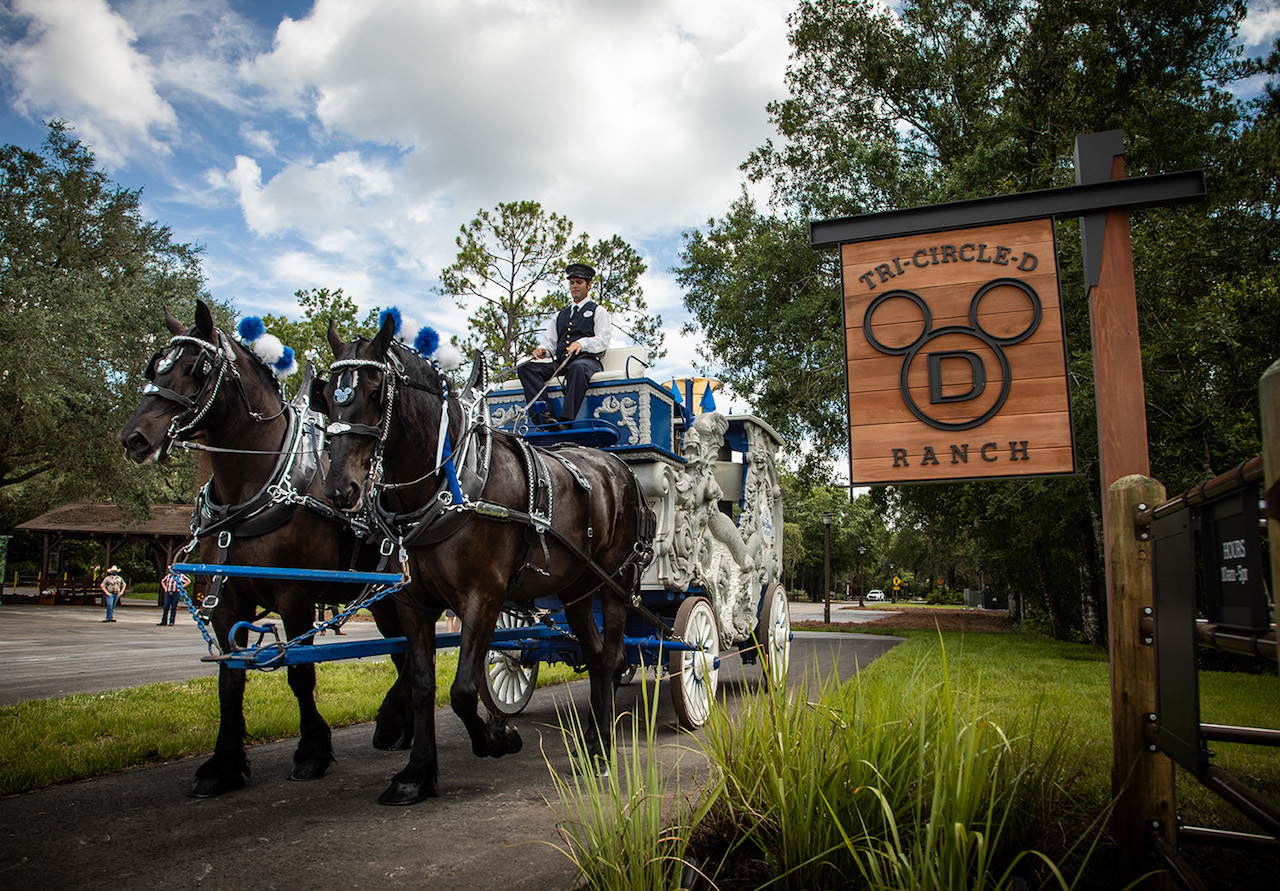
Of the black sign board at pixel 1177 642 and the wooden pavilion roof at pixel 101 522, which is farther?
the wooden pavilion roof at pixel 101 522

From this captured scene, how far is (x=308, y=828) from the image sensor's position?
3637mm

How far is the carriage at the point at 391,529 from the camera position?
4.08m

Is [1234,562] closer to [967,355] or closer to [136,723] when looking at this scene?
[967,355]

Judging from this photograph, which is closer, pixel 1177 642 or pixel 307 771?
pixel 1177 642

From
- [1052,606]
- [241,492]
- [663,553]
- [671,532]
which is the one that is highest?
[241,492]

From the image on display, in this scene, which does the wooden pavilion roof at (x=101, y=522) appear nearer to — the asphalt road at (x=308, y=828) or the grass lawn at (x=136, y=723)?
the grass lawn at (x=136, y=723)

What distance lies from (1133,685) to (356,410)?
3527 millimetres

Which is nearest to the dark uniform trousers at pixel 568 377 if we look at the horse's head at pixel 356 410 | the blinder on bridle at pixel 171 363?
the horse's head at pixel 356 410

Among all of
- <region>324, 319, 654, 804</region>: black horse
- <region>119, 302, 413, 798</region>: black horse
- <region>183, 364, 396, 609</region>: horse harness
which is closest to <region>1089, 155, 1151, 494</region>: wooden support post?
<region>324, 319, 654, 804</region>: black horse

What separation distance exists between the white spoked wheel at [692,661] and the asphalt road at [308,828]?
285mm

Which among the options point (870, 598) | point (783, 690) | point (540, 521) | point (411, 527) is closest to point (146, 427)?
point (411, 527)

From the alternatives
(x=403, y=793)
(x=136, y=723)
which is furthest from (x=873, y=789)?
(x=136, y=723)

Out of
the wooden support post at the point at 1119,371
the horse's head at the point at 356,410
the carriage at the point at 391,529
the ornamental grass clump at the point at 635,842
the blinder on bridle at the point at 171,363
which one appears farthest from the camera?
the blinder on bridle at the point at 171,363

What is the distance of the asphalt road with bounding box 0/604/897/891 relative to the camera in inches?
120
